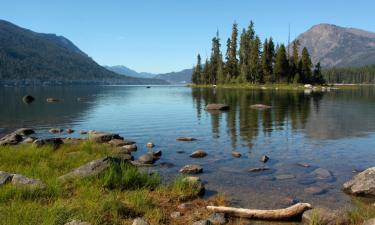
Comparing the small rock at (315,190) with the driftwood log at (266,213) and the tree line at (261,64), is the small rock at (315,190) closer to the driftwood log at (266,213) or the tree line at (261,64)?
the driftwood log at (266,213)

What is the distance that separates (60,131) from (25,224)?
27761 millimetres

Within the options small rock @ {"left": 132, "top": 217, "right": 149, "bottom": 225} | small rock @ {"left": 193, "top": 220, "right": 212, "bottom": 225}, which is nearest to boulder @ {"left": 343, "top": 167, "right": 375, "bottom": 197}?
small rock @ {"left": 193, "top": 220, "right": 212, "bottom": 225}

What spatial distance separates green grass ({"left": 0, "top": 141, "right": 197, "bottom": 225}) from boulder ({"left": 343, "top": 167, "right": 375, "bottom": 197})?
8.31m

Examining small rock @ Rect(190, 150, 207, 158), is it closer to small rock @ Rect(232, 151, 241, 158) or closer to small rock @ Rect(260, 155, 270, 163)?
small rock @ Rect(232, 151, 241, 158)

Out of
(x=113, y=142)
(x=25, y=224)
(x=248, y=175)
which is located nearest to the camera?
(x=25, y=224)

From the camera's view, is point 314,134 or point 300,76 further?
point 300,76

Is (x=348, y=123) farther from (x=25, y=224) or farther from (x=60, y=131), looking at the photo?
(x=25, y=224)

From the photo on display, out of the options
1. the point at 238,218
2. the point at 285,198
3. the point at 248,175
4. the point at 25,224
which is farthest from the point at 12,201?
the point at 248,175

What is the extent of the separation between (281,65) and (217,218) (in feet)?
458

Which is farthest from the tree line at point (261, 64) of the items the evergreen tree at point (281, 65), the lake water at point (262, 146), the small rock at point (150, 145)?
the small rock at point (150, 145)

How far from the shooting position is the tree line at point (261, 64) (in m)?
148

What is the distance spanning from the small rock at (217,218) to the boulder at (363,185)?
23.4 ft

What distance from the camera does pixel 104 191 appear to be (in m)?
13.6

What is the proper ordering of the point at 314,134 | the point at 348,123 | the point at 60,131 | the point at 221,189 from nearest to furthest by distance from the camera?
the point at 221,189 → the point at 314,134 → the point at 60,131 → the point at 348,123
